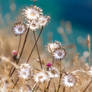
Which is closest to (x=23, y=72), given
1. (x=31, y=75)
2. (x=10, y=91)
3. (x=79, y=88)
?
(x=31, y=75)

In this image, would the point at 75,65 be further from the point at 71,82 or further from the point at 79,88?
the point at 71,82

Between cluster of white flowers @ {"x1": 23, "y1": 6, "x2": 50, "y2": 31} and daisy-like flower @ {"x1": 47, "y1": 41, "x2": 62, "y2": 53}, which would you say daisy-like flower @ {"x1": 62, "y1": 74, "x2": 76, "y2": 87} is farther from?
cluster of white flowers @ {"x1": 23, "y1": 6, "x2": 50, "y2": 31}

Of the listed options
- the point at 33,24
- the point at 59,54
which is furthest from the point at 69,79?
the point at 33,24

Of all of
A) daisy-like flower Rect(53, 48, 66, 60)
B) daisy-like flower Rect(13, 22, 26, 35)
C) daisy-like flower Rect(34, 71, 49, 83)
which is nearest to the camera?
daisy-like flower Rect(34, 71, 49, 83)

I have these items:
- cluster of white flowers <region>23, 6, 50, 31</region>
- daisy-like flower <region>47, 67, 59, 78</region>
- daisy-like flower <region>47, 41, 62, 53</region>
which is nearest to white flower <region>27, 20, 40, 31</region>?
cluster of white flowers <region>23, 6, 50, 31</region>

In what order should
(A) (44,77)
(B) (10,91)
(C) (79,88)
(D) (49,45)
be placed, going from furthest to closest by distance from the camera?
1. (C) (79,88)
2. (D) (49,45)
3. (B) (10,91)
4. (A) (44,77)

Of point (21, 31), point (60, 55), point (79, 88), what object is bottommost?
point (79, 88)

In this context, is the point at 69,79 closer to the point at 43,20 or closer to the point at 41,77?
the point at 41,77
